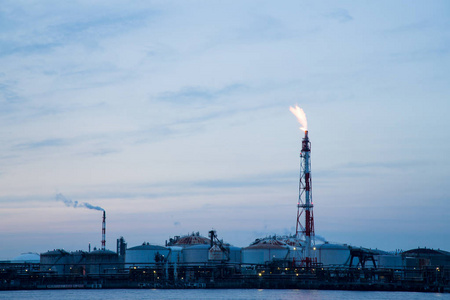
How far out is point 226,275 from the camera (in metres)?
124

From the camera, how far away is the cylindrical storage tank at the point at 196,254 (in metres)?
136

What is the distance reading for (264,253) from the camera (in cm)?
13312

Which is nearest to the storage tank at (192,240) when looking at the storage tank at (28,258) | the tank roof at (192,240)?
the tank roof at (192,240)

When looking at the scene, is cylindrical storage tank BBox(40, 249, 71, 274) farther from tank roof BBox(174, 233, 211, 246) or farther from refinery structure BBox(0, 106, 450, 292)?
tank roof BBox(174, 233, 211, 246)

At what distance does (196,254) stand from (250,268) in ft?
44.0

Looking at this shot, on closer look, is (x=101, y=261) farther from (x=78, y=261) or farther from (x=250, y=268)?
(x=250, y=268)

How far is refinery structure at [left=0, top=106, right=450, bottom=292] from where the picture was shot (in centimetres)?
11719

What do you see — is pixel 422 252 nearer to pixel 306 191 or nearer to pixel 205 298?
pixel 306 191

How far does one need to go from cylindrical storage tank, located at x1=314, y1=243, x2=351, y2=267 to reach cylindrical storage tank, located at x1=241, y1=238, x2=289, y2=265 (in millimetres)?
6405

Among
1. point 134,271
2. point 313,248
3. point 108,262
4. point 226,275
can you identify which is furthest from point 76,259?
point 313,248

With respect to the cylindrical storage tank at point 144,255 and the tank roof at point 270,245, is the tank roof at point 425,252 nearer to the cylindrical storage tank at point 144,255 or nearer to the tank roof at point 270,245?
the tank roof at point 270,245

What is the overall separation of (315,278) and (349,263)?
11.0m

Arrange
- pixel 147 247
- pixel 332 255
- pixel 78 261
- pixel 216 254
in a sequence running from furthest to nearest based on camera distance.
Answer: pixel 78 261, pixel 147 247, pixel 332 255, pixel 216 254

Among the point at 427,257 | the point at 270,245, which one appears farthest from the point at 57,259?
the point at 427,257
